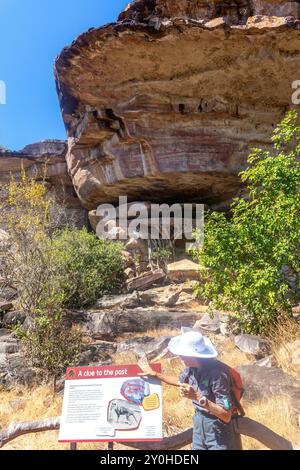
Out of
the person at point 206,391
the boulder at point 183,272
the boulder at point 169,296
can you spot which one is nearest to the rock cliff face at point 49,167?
the boulder at point 183,272

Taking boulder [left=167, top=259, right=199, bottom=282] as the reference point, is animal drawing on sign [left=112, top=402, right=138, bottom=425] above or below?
above

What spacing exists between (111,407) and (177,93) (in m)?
12.1

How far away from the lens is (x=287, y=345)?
220 inches

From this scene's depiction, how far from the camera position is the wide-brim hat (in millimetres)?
2725

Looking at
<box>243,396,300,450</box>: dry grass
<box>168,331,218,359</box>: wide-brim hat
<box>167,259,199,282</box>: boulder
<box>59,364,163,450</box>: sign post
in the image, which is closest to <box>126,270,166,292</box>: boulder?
<box>167,259,199,282</box>: boulder

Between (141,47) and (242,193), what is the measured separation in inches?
250

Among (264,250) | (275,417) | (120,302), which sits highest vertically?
(264,250)

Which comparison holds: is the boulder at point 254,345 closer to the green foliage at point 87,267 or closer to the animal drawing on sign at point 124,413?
the animal drawing on sign at point 124,413

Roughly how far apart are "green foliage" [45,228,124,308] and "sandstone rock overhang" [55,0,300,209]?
2.89m

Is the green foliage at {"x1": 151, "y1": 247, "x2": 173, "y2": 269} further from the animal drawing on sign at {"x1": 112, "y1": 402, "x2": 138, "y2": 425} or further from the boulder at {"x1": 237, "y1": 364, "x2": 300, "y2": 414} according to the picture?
the animal drawing on sign at {"x1": 112, "y1": 402, "x2": 138, "y2": 425}

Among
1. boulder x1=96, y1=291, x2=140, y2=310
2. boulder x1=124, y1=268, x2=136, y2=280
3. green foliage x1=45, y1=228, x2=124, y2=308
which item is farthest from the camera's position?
boulder x1=124, y1=268, x2=136, y2=280

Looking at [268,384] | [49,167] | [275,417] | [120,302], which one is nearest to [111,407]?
[275,417]

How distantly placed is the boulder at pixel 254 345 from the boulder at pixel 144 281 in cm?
613

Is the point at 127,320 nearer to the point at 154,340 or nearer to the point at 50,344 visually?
the point at 154,340
